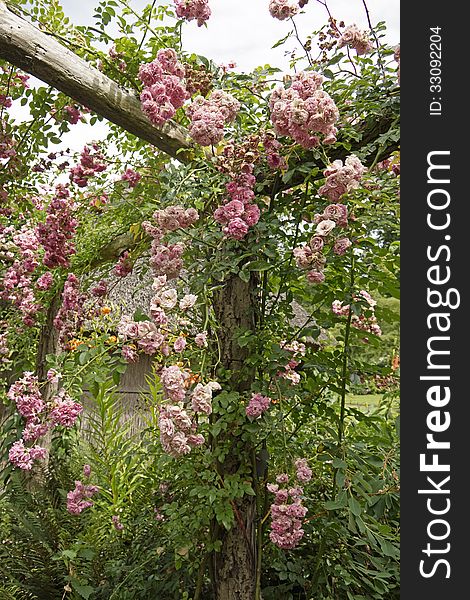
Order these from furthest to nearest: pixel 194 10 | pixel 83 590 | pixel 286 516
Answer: pixel 83 590
pixel 194 10
pixel 286 516

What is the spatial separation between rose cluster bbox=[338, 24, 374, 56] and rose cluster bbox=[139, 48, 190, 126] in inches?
20.3

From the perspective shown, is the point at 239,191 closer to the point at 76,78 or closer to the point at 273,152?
the point at 273,152

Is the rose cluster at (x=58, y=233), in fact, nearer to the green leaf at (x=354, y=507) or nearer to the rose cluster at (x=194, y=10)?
the rose cluster at (x=194, y=10)

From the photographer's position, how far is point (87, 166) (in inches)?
125

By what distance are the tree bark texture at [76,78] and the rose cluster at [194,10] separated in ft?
1.05

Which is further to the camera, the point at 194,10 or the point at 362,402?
the point at 362,402

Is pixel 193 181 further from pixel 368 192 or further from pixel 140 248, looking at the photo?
pixel 140 248

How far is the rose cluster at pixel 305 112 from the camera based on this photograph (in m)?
1.77

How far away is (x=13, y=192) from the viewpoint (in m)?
3.47

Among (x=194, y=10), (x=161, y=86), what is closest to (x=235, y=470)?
(x=161, y=86)

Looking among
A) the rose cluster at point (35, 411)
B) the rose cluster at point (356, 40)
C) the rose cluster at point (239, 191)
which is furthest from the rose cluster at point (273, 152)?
the rose cluster at point (35, 411)

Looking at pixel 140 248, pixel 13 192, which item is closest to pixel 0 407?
pixel 13 192

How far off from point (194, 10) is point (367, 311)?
3.74 ft

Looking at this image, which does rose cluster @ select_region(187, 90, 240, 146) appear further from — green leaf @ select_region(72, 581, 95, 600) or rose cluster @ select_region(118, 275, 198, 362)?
green leaf @ select_region(72, 581, 95, 600)
